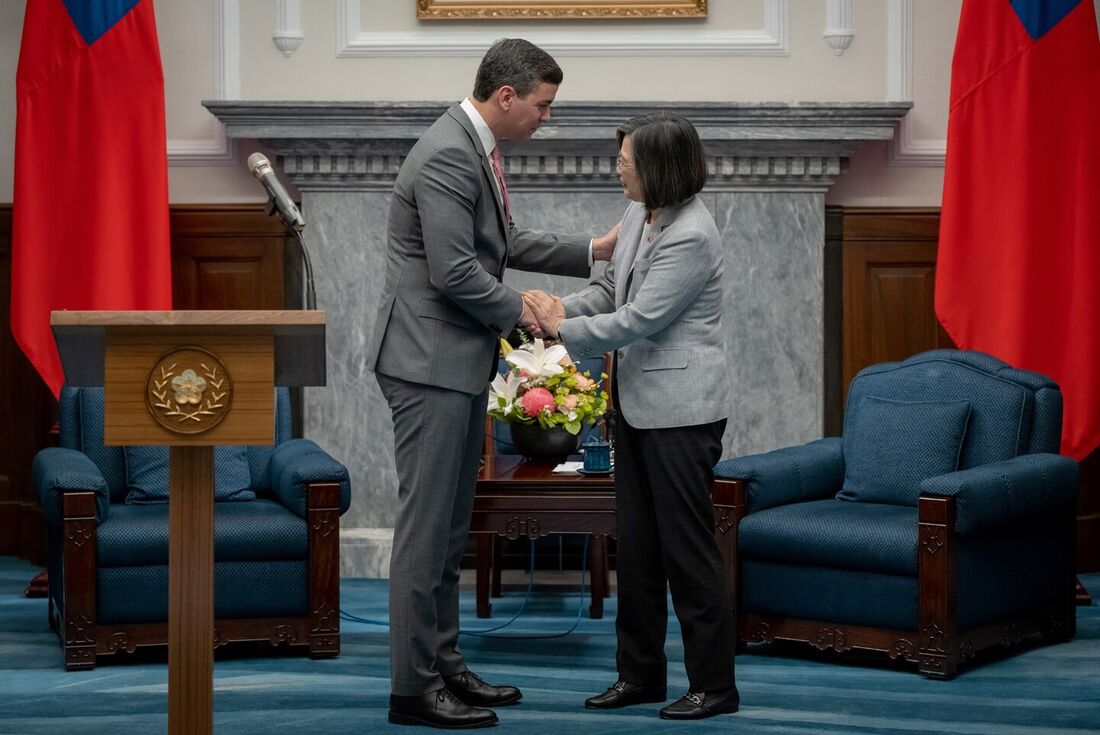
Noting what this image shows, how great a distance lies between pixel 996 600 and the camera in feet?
13.6

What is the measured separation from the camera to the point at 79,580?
4059mm

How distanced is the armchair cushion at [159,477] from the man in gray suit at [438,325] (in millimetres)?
1357

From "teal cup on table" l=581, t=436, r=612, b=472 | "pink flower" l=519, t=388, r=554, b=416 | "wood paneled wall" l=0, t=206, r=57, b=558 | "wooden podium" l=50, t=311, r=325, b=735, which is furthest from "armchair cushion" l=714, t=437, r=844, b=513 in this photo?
"wood paneled wall" l=0, t=206, r=57, b=558

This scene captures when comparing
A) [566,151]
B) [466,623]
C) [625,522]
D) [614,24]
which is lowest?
[466,623]

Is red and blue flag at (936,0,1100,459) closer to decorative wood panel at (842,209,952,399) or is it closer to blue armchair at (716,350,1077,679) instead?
decorative wood panel at (842,209,952,399)

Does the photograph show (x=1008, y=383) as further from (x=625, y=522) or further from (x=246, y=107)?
(x=246, y=107)

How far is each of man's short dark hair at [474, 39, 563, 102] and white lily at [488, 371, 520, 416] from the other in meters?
1.45

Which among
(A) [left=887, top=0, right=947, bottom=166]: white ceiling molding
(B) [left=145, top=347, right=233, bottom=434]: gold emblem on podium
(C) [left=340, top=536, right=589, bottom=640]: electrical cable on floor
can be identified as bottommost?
(C) [left=340, top=536, right=589, bottom=640]: electrical cable on floor

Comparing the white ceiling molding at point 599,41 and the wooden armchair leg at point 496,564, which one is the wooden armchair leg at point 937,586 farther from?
the white ceiling molding at point 599,41

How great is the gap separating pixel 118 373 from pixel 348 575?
3.32 meters

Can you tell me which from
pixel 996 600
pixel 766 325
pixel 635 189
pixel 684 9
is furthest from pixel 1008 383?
pixel 684 9

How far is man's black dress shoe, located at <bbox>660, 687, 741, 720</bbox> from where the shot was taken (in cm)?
346

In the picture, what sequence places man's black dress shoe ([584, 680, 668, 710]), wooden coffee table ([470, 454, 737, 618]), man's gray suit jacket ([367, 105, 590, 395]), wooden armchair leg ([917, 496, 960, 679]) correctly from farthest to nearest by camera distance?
wooden coffee table ([470, 454, 737, 618])
wooden armchair leg ([917, 496, 960, 679])
man's black dress shoe ([584, 680, 668, 710])
man's gray suit jacket ([367, 105, 590, 395])

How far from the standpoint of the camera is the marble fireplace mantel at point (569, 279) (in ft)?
18.3
